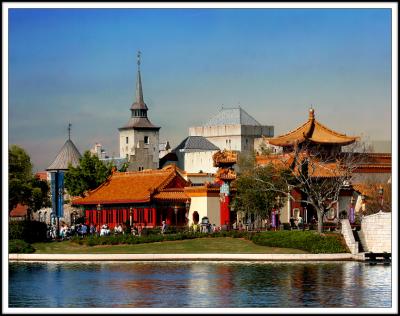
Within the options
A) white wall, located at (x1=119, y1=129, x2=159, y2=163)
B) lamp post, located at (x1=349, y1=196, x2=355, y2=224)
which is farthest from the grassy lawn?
white wall, located at (x1=119, y1=129, x2=159, y2=163)

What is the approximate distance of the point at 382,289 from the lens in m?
41.5

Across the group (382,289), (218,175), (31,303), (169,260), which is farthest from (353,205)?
(31,303)

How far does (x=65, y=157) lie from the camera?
97.8 meters

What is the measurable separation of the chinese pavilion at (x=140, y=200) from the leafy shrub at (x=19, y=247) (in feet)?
39.7

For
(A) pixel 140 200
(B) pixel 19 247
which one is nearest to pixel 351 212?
(A) pixel 140 200

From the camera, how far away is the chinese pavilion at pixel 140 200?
69.8m

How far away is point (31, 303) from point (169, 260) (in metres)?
14.8

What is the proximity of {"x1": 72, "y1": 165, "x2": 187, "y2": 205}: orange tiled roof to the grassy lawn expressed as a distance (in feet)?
35.8

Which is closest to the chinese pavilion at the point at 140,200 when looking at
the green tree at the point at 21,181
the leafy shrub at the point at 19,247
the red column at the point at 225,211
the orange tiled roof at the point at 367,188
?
the red column at the point at 225,211

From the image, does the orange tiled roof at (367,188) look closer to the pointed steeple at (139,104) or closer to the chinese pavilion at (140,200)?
the chinese pavilion at (140,200)

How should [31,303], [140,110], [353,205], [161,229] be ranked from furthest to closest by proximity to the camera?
[140,110], [353,205], [161,229], [31,303]

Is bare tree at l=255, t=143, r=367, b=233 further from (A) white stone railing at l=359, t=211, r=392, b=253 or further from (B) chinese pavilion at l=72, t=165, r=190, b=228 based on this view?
(B) chinese pavilion at l=72, t=165, r=190, b=228

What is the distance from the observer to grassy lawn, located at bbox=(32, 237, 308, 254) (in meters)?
55.0

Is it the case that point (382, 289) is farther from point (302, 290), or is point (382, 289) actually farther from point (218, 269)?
point (218, 269)
